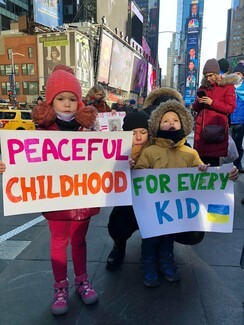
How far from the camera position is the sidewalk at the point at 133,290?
221 cm

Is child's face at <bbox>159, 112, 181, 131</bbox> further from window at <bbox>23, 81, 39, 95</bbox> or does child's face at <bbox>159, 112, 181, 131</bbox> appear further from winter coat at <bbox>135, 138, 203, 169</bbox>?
window at <bbox>23, 81, 39, 95</bbox>

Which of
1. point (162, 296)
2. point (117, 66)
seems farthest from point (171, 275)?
point (117, 66)

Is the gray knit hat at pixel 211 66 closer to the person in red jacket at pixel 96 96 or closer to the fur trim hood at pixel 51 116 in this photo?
the fur trim hood at pixel 51 116

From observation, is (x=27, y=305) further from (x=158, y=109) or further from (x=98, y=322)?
(x=158, y=109)

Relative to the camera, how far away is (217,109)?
3814mm

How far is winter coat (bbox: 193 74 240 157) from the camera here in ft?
12.5

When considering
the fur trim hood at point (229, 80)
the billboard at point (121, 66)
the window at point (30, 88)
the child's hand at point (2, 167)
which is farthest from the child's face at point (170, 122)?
the window at point (30, 88)

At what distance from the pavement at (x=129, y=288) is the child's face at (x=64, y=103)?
1452 mm

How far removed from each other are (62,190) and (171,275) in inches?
46.8

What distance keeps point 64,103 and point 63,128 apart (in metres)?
0.18

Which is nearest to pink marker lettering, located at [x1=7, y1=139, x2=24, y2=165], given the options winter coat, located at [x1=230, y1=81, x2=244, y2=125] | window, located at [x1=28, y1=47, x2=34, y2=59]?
winter coat, located at [x1=230, y1=81, x2=244, y2=125]

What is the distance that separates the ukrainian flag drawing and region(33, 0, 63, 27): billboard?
45.4 m

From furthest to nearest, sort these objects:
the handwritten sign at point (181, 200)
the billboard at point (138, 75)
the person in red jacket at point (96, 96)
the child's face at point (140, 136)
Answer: the billboard at point (138, 75)
the person in red jacket at point (96, 96)
the child's face at point (140, 136)
the handwritten sign at point (181, 200)

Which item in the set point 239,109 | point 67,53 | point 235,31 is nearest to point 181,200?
point 239,109
